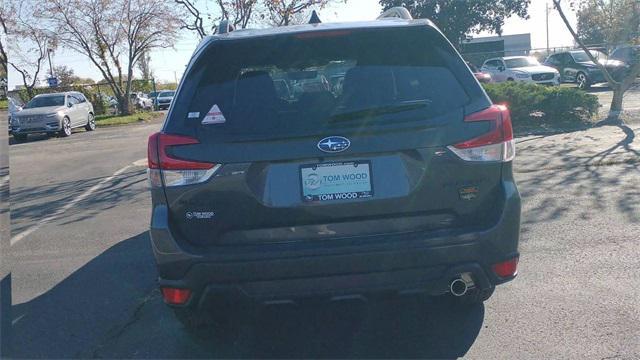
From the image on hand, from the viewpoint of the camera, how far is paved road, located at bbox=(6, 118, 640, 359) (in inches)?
162

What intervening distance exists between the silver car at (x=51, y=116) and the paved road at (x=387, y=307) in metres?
16.4

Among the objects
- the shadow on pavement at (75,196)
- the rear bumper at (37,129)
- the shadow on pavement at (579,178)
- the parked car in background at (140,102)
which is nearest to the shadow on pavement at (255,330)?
the shadow on pavement at (579,178)

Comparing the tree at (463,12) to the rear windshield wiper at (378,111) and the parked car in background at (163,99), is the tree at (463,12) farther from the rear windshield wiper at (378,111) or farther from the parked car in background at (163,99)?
the rear windshield wiper at (378,111)

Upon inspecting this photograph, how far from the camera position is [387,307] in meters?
4.80

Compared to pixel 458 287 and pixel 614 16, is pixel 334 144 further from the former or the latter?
pixel 614 16

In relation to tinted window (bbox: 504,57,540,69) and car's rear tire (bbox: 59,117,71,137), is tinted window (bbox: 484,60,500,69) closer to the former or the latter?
tinted window (bbox: 504,57,540,69)

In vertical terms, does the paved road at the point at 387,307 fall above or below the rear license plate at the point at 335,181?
below

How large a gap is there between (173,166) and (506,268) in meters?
1.95

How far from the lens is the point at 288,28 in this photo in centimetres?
402

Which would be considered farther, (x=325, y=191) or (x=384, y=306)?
(x=384, y=306)

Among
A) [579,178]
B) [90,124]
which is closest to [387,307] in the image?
[579,178]

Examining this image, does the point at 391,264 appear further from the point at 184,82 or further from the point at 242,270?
the point at 184,82

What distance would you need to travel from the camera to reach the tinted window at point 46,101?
81.6 feet

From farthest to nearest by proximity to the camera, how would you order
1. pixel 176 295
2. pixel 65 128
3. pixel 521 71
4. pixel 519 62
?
1. pixel 519 62
2. pixel 521 71
3. pixel 65 128
4. pixel 176 295
